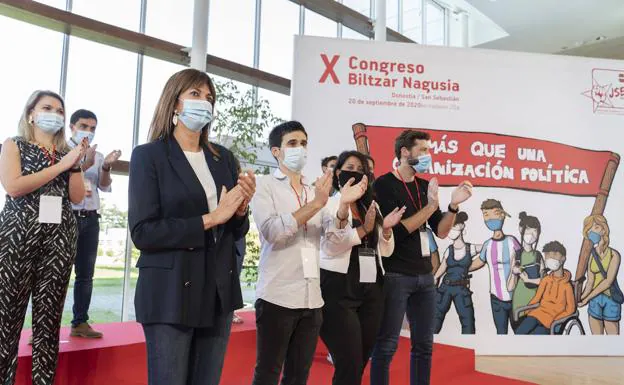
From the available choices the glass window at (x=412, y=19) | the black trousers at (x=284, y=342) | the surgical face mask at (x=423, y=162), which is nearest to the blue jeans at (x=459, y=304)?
the surgical face mask at (x=423, y=162)

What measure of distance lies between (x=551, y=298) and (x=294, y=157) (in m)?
3.33

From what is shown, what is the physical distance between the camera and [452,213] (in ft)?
8.77

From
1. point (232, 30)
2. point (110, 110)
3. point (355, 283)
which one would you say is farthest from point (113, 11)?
point (355, 283)

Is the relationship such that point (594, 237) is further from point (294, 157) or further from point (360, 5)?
point (360, 5)

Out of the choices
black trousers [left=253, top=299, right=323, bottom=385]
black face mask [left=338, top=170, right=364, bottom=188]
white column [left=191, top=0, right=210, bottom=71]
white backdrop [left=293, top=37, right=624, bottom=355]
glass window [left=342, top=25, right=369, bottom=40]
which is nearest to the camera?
black trousers [left=253, top=299, right=323, bottom=385]

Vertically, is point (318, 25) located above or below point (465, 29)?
below

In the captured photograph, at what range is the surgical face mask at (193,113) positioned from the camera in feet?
4.87

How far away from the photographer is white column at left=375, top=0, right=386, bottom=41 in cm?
807

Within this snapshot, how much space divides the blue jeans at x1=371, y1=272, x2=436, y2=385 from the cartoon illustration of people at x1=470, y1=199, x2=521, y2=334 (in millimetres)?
1963

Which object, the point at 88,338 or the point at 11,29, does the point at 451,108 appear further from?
the point at 11,29

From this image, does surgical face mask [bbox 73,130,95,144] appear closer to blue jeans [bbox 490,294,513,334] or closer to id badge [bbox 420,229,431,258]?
id badge [bbox 420,229,431,258]

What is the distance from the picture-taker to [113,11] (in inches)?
215

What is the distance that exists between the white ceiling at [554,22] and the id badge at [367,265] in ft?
22.1

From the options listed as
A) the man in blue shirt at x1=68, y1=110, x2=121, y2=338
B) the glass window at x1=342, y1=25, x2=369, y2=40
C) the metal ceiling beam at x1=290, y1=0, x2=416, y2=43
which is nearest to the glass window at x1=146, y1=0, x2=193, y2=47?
the metal ceiling beam at x1=290, y1=0, x2=416, y2=43
